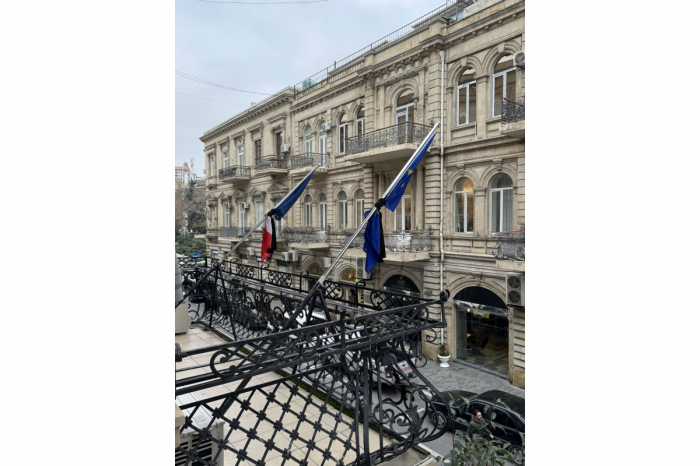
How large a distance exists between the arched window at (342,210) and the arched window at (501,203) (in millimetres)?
4862

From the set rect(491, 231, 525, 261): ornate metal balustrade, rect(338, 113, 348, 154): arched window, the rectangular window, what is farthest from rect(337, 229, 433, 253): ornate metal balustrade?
the rectangular window

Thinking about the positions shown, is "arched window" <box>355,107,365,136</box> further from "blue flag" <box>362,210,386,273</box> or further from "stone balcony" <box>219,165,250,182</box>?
"blue flag" <box>362,210,386,273</box>

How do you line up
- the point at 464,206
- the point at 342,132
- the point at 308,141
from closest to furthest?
the point at 464,206, the point at 342,132, the point at 308,141

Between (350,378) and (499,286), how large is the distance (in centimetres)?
692

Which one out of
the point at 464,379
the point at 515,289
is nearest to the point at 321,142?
the point at 515,289

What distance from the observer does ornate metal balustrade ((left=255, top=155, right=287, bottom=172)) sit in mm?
14537

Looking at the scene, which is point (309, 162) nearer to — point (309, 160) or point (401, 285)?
point (309, 160)

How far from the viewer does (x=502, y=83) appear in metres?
8.50

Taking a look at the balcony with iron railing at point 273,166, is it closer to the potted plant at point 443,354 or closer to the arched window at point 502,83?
the arched window at point 502,83

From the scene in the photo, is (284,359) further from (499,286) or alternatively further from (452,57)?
(452,57)

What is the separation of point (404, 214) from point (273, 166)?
606cm

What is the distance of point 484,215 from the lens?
8773 millimetres

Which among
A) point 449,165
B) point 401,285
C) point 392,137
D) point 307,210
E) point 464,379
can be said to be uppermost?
point 392,137
